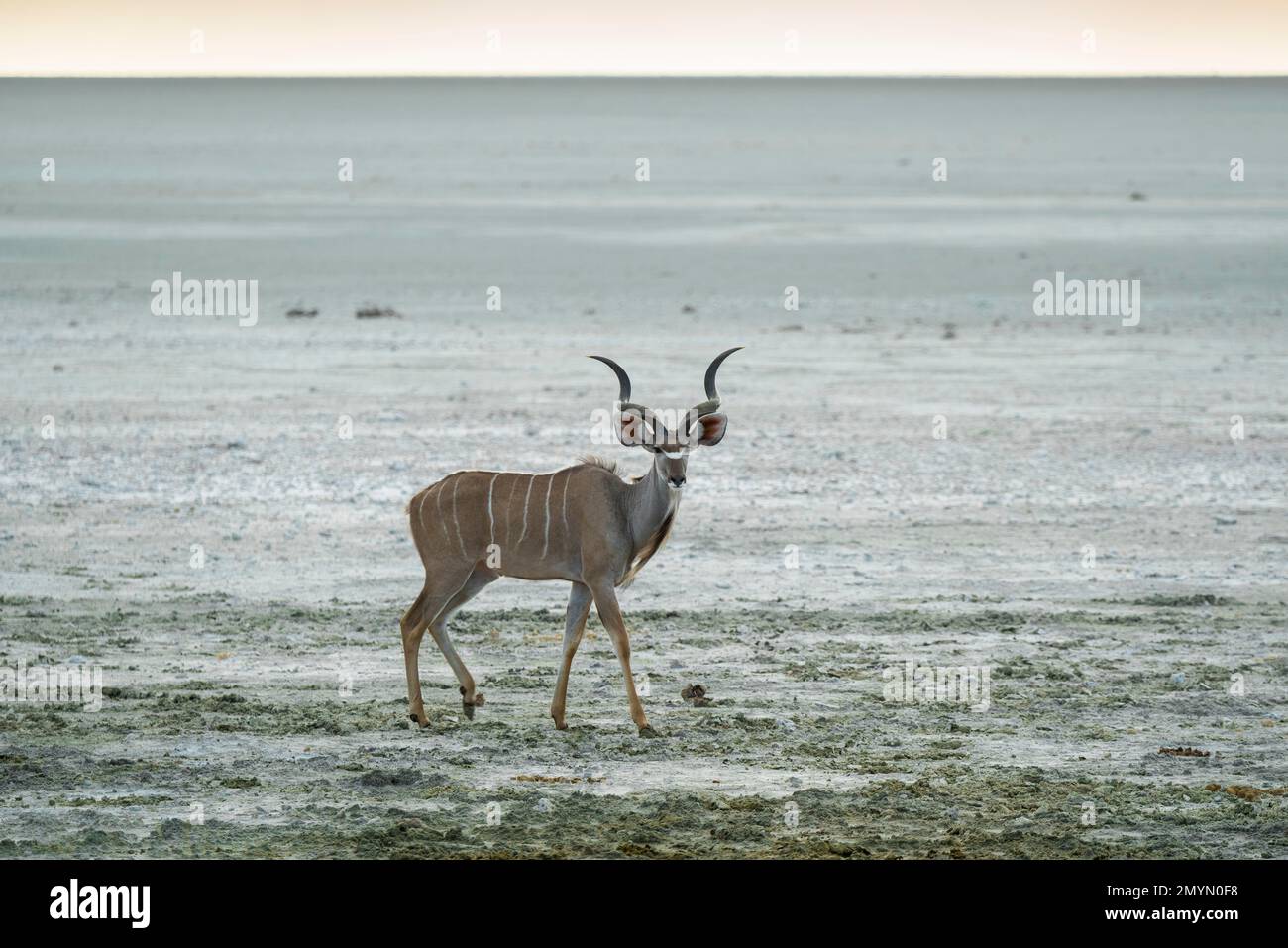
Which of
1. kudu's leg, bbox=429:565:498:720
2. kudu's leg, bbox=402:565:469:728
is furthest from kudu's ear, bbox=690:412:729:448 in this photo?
kudu's leg, bbox=402:565:469:728

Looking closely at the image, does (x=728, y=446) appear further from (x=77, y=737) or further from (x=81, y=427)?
(x=77, y=737)

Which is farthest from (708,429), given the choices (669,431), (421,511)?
(421,511)

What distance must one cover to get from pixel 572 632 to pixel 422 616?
2.50ft

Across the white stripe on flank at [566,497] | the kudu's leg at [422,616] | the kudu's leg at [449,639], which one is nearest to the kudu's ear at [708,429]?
the white stripe on flank at [566,497]

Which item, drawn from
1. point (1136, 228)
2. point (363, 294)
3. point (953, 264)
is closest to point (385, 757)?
point (363, 294)

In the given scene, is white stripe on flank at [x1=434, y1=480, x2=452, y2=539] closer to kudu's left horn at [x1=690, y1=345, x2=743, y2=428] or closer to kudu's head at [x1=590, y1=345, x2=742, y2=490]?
→ kudu's head at [x1=590, y1=345, x2=742, y2=490]

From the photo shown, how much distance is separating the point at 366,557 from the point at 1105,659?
5.47 meters

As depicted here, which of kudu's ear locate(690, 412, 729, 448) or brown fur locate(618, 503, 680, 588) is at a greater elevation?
kudu's ear locate(690, 412, 729, 448)

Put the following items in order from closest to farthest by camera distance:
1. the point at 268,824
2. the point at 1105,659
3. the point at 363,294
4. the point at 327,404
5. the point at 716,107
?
1. the point at 268,824
2. the point at 1105,659
3. the point at 327,404
4. the point at 363,294
5. the point at 716,107

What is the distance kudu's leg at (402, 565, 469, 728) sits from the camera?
9695mm

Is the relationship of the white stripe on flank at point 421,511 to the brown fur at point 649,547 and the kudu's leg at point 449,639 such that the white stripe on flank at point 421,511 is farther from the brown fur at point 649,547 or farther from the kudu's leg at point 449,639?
the brown fur at point 649,547

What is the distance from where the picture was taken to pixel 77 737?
30.8 ft

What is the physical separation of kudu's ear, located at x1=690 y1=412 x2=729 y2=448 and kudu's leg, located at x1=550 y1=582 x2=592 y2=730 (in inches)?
38.0

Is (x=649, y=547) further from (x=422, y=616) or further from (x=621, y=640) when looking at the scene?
(x=422, y=616)
